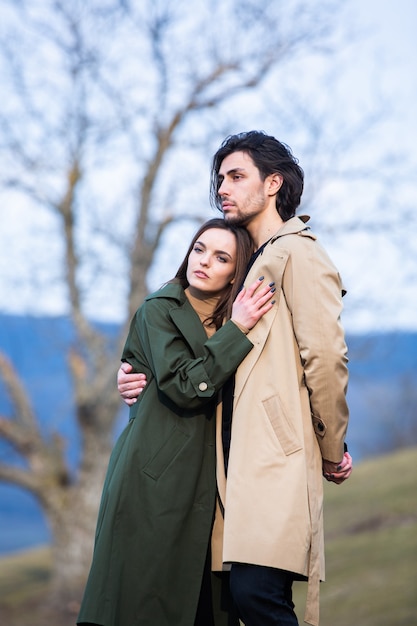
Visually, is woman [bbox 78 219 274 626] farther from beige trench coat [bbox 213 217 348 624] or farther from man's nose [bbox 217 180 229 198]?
man's nose [bbox 217 180 229 198]

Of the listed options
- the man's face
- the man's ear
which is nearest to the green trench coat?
the man's face

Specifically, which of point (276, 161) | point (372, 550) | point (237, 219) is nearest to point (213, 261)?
point (237, 219)

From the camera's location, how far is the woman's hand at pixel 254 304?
3449 millimetres

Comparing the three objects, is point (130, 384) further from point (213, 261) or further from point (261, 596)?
point (261, 596)

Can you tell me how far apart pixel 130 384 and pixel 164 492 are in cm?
46

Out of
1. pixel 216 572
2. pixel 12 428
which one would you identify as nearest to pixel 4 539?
pixel 12 428

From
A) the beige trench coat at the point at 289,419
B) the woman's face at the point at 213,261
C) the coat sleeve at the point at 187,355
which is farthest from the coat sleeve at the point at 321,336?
the woman's face at the point at 213,261

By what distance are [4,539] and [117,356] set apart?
5234 centimetres

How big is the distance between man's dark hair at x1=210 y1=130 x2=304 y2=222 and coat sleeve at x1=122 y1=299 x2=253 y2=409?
640 mm

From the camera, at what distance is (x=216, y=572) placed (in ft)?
11.9

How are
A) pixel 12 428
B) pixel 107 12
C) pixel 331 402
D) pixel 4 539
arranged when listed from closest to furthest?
pixel 331 402
pixel 107 12
pixel 12 428
pixel 4 539

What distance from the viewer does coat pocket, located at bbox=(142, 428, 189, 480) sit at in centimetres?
351

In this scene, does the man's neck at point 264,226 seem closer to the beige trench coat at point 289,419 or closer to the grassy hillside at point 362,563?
the beige trench coat at point 289,419

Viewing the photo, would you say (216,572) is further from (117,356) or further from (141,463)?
(117,356)
